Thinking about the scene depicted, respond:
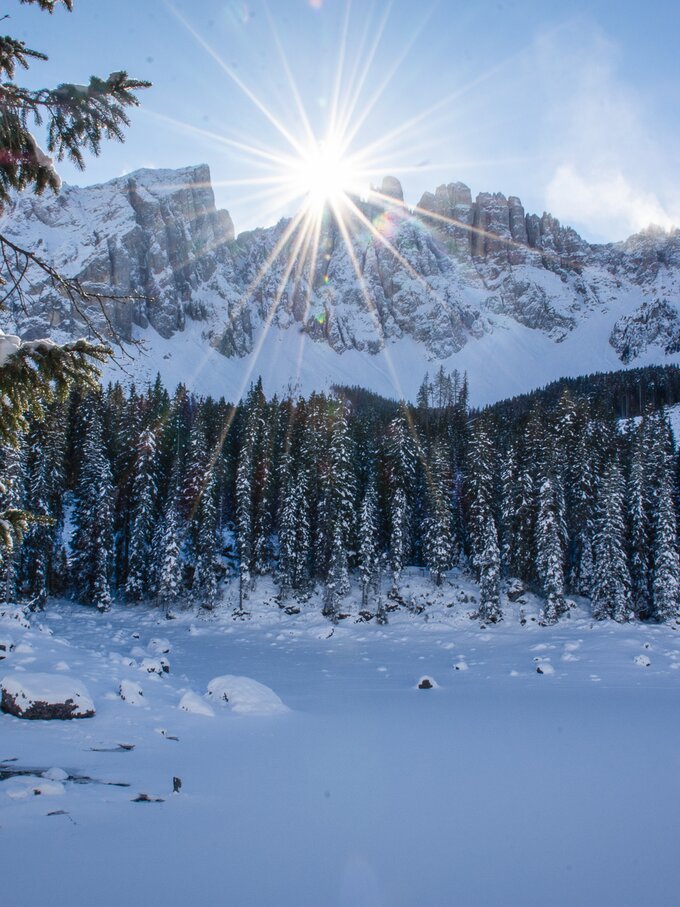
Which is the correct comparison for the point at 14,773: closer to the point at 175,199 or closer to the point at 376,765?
the point at 376,765

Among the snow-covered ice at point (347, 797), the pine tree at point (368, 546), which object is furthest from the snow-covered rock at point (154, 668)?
the pine tree at point (368, 546)

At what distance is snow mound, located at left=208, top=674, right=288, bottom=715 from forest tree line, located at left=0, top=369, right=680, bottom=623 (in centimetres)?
2375

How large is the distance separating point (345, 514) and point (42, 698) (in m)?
31.5

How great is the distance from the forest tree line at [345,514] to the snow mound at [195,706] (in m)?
25.3

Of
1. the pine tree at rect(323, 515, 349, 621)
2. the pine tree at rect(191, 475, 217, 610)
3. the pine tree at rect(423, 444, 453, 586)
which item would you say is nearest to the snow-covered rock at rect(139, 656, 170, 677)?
the pine tree at rect(323, 515, 349, 621)

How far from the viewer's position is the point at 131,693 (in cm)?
1434

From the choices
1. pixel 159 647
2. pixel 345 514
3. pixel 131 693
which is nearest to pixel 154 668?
pixel 131 693

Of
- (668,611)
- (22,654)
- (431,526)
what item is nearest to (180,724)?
(22,654)

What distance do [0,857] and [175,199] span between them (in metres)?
222

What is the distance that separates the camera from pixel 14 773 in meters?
8.27

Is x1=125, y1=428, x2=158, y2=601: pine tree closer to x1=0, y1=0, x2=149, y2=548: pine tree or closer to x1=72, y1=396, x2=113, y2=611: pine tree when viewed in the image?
x1=72, y1=396, x2=113, y2=611: pine tree

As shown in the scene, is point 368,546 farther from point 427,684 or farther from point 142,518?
point 427,684

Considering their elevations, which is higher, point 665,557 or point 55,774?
point 665,557

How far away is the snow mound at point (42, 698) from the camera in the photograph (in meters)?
11.9
